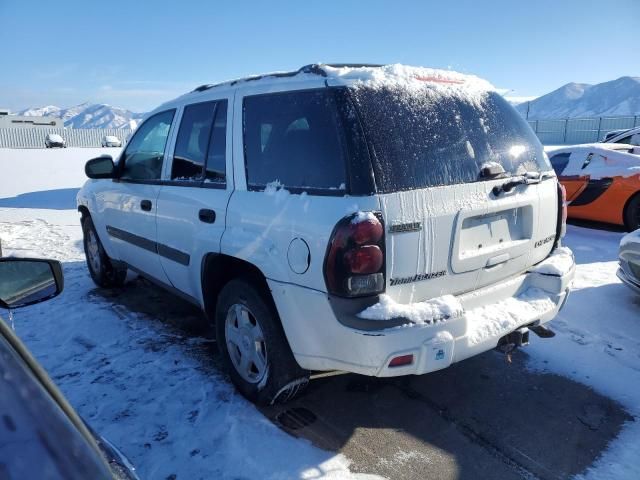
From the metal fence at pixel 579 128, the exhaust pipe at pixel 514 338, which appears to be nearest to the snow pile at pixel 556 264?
the exhaust pipe at pixel 514 338

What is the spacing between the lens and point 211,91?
343 centimetres

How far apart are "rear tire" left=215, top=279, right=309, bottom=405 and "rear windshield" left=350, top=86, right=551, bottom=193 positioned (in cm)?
104

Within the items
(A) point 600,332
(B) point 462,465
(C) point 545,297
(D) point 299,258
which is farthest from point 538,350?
(D) point 299,258

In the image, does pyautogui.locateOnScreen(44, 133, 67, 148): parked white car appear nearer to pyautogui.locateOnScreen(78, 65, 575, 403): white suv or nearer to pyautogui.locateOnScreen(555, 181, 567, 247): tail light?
pyautogui.locateOnScreen(78, 65, 575, 403): white suv

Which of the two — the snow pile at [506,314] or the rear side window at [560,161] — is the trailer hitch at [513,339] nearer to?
the snow pile at [506,314]

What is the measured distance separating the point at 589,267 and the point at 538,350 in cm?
253

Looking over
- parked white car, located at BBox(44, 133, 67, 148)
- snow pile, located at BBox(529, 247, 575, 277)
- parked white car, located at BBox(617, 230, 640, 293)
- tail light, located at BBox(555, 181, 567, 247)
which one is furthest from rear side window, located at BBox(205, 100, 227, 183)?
parked white car, located at BBox(44, 133, 67, 148)

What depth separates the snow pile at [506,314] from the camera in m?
2.54

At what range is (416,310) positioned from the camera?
2340 millimetres

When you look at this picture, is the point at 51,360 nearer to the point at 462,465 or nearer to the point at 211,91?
the point at 211,91

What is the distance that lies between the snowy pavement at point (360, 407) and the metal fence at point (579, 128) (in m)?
32.8

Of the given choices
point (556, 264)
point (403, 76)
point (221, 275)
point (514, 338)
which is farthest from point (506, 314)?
point (221, 275)

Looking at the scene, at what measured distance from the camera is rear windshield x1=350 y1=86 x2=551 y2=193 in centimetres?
240

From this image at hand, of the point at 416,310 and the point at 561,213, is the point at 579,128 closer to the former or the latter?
the point at 561,213
